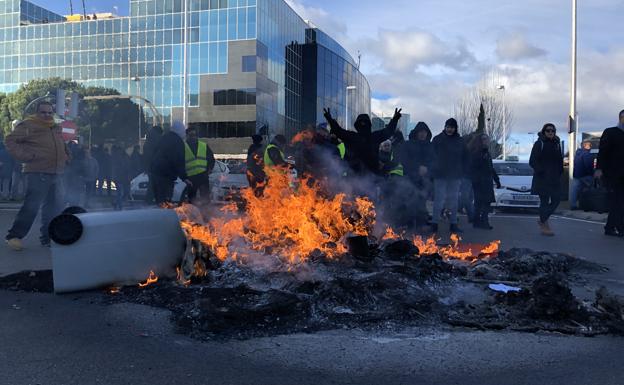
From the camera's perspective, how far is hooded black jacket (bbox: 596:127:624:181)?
8.61 metres

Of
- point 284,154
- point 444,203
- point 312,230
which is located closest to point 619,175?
point 444,203

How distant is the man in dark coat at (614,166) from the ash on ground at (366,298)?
4272mm

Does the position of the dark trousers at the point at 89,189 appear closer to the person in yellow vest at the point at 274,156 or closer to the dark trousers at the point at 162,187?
the dark trousers at the point at 162,187

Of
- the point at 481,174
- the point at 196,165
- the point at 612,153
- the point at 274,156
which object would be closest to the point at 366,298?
the point at 274,156

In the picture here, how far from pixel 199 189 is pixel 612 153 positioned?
683 cm

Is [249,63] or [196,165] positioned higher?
[249,63]

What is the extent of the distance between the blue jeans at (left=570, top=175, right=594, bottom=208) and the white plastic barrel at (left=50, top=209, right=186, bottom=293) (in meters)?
13.5

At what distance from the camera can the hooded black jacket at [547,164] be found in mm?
9109

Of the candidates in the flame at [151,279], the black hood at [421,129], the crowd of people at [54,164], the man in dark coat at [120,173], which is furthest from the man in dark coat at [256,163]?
the man in dark coat at [120,173]

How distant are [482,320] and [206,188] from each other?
5.44 m

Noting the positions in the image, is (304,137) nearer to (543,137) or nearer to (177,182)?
(543,137)

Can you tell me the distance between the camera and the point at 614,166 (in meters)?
8.69

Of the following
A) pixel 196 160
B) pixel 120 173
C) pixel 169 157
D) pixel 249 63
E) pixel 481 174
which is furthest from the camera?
pixel 249 63

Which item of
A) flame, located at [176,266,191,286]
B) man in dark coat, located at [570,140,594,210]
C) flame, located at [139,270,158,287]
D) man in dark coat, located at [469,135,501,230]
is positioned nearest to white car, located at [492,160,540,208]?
man in dark coat, located at [570,140,594,210]
